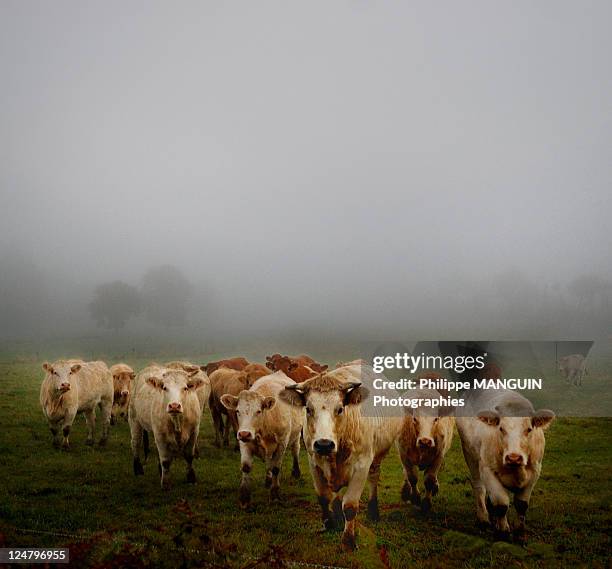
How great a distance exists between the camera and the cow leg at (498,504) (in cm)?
340

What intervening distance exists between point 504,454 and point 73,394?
3754 mm

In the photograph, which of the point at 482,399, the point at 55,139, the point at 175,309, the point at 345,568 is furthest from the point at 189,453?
the point at 55,139

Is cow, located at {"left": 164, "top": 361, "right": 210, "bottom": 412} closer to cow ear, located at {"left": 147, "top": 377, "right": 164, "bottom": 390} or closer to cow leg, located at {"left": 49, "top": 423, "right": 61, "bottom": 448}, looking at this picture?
cow ear, located at {"left": 147, "top": 377, "right": 164, "bottom": 390}

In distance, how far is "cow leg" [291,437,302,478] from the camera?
13.9 ft

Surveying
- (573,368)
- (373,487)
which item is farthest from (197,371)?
(573,368)

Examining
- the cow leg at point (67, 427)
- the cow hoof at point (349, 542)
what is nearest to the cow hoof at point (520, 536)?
the cow hoof at point (349, 542)

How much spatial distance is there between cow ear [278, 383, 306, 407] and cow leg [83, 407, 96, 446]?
2.31 meters

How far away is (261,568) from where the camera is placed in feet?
11.3

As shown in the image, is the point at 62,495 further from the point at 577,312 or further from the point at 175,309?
the point at 577,312

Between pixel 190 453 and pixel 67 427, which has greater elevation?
pixel 67 427

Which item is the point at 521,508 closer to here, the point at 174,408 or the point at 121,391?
the point at 174,408

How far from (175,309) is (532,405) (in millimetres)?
2933

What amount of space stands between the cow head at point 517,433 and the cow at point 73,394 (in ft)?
11.3

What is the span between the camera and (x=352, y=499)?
3.57 metres
